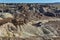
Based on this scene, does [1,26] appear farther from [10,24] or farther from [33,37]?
[33,37]

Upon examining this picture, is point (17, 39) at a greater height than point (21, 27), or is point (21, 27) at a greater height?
point (21, 27)

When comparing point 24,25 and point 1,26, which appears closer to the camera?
point 1,26

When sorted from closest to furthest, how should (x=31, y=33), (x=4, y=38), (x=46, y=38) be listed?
(x=4, y=38) → (x=46, y=38) → (x=31, y=33)

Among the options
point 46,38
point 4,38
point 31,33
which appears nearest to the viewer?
point 4,38

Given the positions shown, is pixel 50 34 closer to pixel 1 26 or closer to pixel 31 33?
pixel 31 33

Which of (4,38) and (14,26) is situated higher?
(14,26)

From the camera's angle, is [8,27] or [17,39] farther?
[8,27]

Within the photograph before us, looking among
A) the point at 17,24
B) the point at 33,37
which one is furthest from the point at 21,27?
the point at 33,37

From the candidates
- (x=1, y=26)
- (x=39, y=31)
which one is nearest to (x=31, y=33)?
(x=39, y=31)
